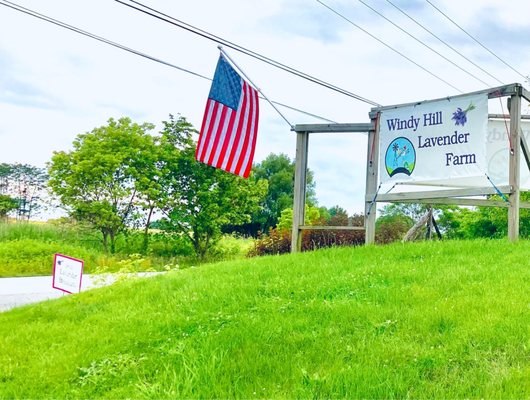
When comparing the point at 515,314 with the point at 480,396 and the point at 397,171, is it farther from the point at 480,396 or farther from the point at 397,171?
the point at 397,171

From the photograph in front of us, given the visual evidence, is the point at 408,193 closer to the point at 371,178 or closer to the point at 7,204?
the point at 371,178

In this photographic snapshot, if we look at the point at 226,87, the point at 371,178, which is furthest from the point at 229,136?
the point at 371,178

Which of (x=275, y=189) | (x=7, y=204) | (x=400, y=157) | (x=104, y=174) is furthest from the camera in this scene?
(x=275, y=189)

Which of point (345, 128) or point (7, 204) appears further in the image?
point (7, 204)

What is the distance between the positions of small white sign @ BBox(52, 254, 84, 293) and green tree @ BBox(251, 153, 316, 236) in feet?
97.6

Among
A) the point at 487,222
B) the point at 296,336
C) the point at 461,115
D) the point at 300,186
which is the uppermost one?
the point at 461,115

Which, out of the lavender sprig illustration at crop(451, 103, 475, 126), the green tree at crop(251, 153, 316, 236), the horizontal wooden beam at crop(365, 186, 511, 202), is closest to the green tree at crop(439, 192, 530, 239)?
the horizontal wooden beam at crop(365, 186, 511, 202)

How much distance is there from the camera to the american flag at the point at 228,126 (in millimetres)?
7746

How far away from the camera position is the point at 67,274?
24.9 feet

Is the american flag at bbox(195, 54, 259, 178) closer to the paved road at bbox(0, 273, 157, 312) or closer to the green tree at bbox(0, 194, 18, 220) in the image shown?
the paved road at bbox(0, 273, 157, 312)

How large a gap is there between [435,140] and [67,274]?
18.2ft

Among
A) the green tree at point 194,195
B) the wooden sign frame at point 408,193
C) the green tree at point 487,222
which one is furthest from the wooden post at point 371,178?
the green tree at point 194,195

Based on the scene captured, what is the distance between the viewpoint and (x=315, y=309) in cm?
432

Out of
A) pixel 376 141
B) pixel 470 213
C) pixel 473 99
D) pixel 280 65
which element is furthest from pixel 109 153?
pixel 473 99
